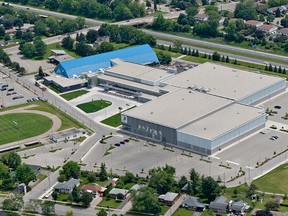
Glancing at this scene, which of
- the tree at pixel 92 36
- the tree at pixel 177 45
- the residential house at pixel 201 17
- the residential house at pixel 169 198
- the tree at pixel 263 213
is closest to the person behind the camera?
the tree at pixel 263 213

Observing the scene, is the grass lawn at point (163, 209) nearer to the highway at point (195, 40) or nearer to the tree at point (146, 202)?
the tree at point (146, 202)

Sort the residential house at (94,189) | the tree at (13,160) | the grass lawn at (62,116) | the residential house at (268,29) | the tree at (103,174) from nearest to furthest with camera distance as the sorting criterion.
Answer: the residential house at (94,189) < the tree at (103,174) < the tree at (13,160) < the grass lawn at (62,116) < the residential house at (268,29)

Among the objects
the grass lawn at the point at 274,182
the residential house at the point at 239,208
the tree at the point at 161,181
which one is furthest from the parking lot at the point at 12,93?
the residential house at the point at 239,208

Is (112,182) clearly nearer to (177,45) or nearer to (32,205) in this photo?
(32,205)

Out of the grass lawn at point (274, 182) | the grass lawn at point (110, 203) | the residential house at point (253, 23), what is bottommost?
the grass lawn at point (110, 203)

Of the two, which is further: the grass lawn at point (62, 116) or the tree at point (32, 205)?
the grass lawn at point (62, 116)

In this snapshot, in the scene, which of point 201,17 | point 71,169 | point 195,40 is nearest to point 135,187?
point 71,169

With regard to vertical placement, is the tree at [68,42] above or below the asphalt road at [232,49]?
above
